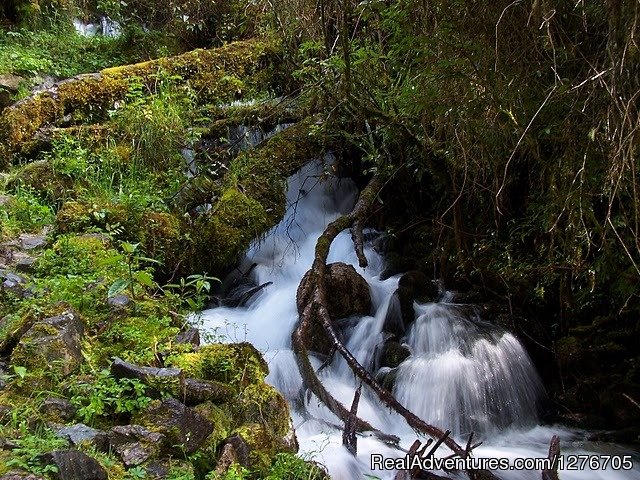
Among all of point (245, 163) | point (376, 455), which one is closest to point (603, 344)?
point (376, 455)

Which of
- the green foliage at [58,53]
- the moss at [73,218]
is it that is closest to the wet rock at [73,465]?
the moss at [73,218]

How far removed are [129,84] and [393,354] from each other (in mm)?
4108

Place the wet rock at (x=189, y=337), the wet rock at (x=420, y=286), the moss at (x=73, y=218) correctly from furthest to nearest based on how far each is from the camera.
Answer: the wet rock at (x=420, y=286), the moss at (x=73, y=218), the wet rock at (x=189, y=337)

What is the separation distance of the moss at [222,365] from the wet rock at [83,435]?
63cm

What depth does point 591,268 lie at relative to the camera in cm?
356

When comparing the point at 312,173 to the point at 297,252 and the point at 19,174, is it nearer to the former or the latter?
the point at 297,252

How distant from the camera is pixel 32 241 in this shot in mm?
4246

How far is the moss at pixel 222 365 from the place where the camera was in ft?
9.77

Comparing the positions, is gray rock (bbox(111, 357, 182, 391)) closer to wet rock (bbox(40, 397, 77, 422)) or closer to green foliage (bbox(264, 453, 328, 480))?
A: wet rock (bbox(40, 397, 77, 422))

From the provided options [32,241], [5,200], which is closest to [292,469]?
[32,241]

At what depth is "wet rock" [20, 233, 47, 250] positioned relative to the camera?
4.13 metres

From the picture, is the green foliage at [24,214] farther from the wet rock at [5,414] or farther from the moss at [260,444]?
the moss at [260,444]

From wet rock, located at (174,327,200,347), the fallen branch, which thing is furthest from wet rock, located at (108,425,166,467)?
the fallen branch

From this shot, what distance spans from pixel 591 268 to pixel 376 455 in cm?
166
